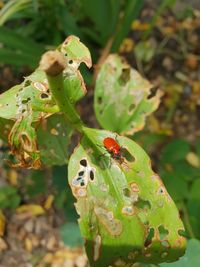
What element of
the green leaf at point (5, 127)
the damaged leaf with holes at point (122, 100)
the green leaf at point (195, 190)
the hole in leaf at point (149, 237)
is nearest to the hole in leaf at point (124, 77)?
the damaged leaf with holes at point (122, 100)

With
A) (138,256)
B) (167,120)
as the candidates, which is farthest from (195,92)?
(138,256)

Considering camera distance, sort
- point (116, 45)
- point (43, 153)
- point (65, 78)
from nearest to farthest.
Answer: point (65, 78) < point (43, 153) < point (116, 45)

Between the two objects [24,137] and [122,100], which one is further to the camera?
[122,100]

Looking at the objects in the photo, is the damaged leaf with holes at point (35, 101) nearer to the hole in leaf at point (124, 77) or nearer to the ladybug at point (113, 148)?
the ladybug at point (113, 148)

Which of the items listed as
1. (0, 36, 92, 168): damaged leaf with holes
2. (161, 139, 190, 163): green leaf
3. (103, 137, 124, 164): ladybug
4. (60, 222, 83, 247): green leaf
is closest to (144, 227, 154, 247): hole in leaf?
(103, 137, 124, 164): ladybug

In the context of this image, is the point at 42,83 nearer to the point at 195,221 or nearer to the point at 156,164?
the point at 195,221

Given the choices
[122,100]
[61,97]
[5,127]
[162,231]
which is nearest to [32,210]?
[122,100]

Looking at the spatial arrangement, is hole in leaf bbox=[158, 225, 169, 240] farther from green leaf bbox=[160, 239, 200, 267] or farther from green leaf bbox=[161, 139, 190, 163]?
green leaf bbox=[161, 139, 190, 163]

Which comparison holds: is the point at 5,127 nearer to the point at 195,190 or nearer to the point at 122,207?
the point at 122,207
